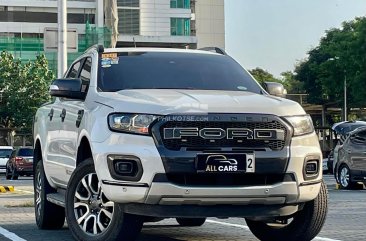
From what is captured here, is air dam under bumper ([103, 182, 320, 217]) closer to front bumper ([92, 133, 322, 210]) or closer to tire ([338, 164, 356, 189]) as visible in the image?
front bumper ([92, 133, 322, 210])

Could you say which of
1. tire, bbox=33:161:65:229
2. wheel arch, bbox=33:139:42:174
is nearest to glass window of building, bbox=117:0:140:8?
wheel arch, bbox=33:139:42:174

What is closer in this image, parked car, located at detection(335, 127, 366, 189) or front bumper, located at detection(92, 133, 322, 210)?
front bumper, located at detection(92, 133, 322, 210)

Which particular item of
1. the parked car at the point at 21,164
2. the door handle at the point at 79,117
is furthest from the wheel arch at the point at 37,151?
the parked car at the point at 21,164

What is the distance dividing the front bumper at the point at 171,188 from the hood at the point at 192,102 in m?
0.29

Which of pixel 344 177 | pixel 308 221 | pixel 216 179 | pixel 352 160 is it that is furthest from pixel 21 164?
pixel 216 179

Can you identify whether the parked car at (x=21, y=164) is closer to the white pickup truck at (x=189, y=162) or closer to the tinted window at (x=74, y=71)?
the tinted window at (x=74, y=71)

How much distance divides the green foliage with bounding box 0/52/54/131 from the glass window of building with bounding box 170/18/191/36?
27097 mm

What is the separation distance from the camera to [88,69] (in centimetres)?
939

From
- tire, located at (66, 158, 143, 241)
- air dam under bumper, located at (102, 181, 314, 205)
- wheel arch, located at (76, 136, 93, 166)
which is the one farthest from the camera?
wheel arch, located at (76, 136, 93, 166)

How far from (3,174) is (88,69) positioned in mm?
38683

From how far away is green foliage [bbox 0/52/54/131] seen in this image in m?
57.9

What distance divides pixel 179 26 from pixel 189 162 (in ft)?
257

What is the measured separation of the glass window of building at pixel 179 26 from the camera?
3329 inches

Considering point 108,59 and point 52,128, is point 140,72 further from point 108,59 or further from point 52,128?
point 52,128
